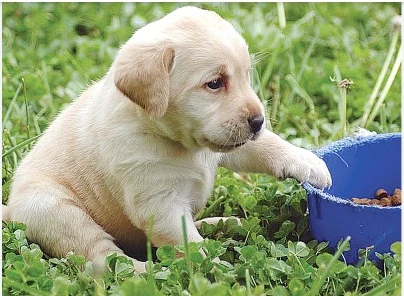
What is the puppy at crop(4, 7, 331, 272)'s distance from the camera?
358cm

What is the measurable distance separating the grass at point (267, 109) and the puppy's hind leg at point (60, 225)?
0.10 metres

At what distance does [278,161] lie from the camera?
4043mm

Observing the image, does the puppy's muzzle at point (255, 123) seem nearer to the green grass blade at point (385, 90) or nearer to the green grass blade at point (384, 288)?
the green grass blade at point (384, 288)

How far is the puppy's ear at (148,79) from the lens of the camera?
3.51 m

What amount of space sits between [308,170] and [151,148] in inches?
27.8

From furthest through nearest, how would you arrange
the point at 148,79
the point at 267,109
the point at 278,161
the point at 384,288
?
1. the point at 267,109
2. the point at 278,161
3. the point at 148,79
4. the point at 384,288

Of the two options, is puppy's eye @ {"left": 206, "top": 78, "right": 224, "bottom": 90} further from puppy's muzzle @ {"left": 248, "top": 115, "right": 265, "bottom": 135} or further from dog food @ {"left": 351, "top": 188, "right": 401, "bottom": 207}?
dog food @ {"left": 351, "top": 188, "right": 401, "bottom": 207}

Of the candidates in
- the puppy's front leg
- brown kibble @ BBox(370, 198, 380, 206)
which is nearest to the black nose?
the puppy's front leg

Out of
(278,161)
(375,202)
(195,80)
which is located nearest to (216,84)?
(195,80)

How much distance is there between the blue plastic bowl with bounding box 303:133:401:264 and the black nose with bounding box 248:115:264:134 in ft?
1.32

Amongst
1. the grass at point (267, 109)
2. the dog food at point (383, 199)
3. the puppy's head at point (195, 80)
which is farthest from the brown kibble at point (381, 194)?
the puppy's head at point (195, 80)

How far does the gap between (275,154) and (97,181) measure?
811mm

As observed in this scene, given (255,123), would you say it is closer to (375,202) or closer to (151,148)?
(151,148)

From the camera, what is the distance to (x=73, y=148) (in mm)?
4062
